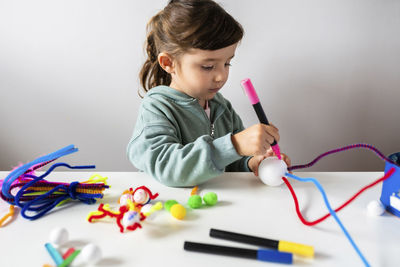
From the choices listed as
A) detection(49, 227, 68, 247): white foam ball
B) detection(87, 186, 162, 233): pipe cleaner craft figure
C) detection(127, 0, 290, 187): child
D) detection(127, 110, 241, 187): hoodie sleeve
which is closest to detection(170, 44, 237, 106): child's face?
detection(127, 0, 290, 187): child

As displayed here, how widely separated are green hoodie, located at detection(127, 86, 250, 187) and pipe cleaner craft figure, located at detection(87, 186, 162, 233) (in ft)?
0.21

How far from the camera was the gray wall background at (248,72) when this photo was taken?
85 cm

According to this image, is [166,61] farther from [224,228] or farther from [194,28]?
[224,228]

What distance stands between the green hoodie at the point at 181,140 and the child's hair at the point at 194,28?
0.37 ft

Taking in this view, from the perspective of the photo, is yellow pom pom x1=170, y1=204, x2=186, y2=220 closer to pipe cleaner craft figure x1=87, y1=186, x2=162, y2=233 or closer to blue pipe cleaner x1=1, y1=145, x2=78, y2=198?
pipe cleaner craft figure x1=87, y1=186, x2=162, y2=233

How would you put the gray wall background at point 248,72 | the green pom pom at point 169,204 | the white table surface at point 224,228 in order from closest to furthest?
the white table surface at point 224,228 → the green pom pom at point 169,204 → the gray wall background at point 248,72

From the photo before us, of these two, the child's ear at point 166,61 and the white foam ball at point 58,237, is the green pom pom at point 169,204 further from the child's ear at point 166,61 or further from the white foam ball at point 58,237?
the child's ear at point 166,61

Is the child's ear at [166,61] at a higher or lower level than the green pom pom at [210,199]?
higher

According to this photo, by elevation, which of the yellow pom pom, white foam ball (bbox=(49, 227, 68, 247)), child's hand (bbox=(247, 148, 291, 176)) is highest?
white foam ball (bbox=(49, 227, 68, 247))

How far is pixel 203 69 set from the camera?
2.22 feet

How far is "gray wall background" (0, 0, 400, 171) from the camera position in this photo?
2.79 ft

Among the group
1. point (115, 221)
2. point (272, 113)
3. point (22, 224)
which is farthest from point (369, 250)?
point (272, 113)

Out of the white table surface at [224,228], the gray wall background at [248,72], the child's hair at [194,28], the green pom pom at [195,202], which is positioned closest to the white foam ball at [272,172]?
the white table surface at [224,228]

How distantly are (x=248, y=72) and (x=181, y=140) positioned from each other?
0.30 meters
